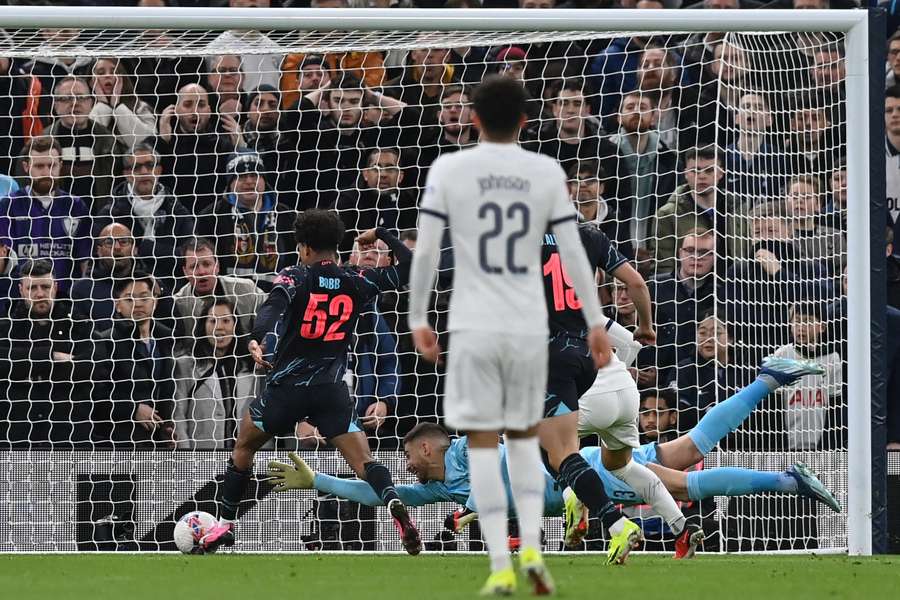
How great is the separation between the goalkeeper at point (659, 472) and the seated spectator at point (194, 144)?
8.09ft

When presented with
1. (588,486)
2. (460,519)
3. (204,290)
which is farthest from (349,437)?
(204,290)

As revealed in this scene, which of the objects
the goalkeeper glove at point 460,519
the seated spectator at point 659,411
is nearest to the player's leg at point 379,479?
the goalkeeper glove at point 460,519

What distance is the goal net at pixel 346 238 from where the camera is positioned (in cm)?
952

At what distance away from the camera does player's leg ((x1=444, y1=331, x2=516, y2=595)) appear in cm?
511

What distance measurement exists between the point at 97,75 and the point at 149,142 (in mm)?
594

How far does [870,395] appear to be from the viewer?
872cm

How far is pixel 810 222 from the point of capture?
9.60 metres

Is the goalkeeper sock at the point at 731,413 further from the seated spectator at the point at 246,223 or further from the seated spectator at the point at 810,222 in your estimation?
the seated spectator at the point at 246,223

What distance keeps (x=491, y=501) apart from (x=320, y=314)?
129 inches

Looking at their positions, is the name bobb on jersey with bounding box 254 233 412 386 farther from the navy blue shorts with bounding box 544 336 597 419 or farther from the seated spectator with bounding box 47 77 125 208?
the seated spectator with bounding box 47 77 125 208

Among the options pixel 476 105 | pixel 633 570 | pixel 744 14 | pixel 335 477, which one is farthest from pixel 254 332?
pixel 744 14

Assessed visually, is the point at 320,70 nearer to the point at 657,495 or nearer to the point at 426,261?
the point at 657,495

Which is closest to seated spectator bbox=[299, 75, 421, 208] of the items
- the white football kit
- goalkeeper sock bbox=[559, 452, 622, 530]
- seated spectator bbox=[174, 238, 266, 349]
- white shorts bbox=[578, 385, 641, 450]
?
seated spectator bbox=[174, 238, 266, 349]

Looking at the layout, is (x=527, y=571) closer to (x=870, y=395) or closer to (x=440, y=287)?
(x=870, y=395)
